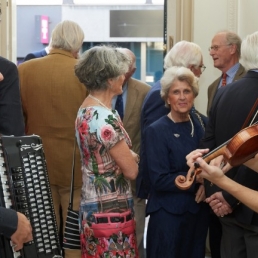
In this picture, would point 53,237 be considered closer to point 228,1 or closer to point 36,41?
point 228,1

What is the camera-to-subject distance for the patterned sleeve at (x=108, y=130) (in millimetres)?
3213

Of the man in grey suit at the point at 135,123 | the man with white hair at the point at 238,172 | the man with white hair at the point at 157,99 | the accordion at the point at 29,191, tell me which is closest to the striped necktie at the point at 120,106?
the man in grey suit at the point at 135,123

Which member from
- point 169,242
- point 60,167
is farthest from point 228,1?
point 169,242

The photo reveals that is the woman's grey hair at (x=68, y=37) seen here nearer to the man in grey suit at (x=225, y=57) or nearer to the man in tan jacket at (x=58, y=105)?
the man in tan jacket at (x=58, y=105)

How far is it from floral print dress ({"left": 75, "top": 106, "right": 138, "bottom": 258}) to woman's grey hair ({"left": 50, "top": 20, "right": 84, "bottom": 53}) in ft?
3.83

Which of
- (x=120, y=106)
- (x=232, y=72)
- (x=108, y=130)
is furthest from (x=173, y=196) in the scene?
(x=232, y=72)

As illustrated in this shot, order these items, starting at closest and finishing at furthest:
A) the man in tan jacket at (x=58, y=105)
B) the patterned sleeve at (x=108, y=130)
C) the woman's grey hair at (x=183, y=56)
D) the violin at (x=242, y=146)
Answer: the violin at (x=242, y=146) → the patterned sleeve at (x=108, y=130) → the man in tan jacket at (x=58, y=105) → the woman's grey hair at (x=183, y=56)

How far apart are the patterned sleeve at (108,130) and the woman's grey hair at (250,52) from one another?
753mm

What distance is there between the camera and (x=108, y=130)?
3.22m

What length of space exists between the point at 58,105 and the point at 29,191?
1.83m

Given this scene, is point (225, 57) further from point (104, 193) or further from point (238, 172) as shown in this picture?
point (104, 193)

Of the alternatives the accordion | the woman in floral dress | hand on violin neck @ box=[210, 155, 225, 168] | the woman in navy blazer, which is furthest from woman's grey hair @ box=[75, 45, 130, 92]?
the accordion

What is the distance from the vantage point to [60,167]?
4.30 m

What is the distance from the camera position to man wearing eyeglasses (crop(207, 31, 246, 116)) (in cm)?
500
